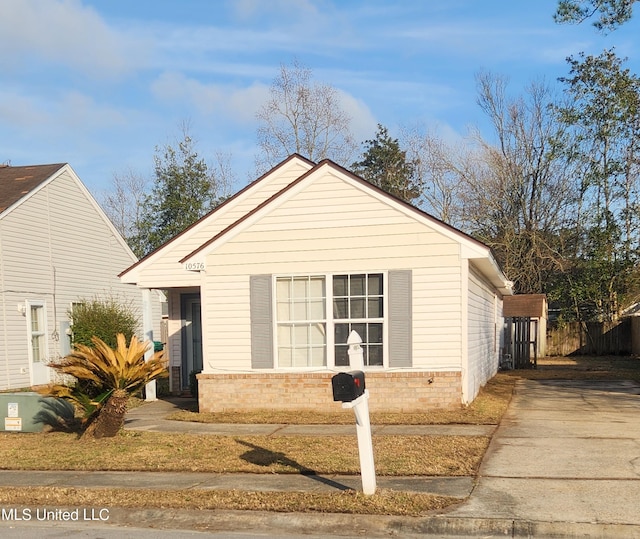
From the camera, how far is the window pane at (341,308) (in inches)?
494

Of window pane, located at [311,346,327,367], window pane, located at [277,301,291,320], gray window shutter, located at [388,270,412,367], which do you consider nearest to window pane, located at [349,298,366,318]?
gray window shutter, located at [388,270,412,367]

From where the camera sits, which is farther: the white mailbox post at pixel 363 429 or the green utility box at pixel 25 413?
the green utility box at pixel 25 413

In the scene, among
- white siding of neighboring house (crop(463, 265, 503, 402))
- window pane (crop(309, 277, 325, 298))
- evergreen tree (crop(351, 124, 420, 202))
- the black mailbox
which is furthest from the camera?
evergreen tree (crop(351, 124, 420, 202))

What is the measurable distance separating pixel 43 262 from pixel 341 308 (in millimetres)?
12349

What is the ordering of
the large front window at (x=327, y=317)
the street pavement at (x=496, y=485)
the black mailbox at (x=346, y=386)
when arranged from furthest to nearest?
the large front window at (x=327, y=317) → the black mailbox at (x=346, y=386) → the street pavement at (x=496, y=485)

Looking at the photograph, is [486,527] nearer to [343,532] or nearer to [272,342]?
[343,532]

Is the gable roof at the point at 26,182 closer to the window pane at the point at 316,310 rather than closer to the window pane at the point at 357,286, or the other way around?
the window pane at the point at 316,310

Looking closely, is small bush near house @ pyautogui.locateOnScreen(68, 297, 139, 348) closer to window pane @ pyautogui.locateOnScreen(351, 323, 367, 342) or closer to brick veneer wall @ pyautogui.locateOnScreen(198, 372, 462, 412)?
brick veneer wall @ pyautogui.locateOnScreen(198, 372, 462, 412)

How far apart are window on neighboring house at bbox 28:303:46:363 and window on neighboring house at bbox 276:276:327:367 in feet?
35.0

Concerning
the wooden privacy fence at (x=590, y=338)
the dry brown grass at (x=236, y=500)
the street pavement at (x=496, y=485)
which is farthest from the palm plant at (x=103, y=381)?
the wooden privacy fence at (x=590, y=338)

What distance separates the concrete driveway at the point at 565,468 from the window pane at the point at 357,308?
3.12 metres

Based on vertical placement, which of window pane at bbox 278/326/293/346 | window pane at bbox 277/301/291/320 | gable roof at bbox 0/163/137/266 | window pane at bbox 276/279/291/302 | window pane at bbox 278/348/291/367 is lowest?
window pane at bbox 278/348/291/367

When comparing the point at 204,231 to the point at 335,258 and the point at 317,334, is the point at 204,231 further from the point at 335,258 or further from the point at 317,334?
the point at 317,334

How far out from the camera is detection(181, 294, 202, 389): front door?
57.4 ft
